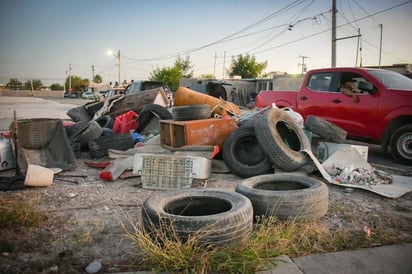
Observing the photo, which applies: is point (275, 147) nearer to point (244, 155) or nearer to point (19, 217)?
point (244, 155)

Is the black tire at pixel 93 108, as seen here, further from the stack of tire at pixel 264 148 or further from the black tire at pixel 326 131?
the black tire at pixel 326 131

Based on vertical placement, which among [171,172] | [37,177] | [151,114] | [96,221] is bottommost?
[96,221]

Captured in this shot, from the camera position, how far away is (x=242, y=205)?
9.49ft

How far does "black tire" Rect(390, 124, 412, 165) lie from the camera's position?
6242 mm

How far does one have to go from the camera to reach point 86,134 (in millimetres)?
7004

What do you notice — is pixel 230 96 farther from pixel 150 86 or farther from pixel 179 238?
pixel 179 238

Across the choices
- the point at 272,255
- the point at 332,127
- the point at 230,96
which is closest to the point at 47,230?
the point at 272,255

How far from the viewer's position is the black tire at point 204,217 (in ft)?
8.33

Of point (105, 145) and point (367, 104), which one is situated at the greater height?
point (367, 104)

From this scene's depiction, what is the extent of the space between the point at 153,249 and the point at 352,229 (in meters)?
2.06

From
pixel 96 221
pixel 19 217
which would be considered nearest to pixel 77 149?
pixel 19 217

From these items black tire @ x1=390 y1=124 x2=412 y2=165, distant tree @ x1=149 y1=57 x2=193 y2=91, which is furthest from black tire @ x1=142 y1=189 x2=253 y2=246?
distant tree @ x1=149 y1=57 x2=193 y2=91

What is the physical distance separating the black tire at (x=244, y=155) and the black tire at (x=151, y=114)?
9.64 ft

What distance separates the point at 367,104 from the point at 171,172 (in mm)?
4559
